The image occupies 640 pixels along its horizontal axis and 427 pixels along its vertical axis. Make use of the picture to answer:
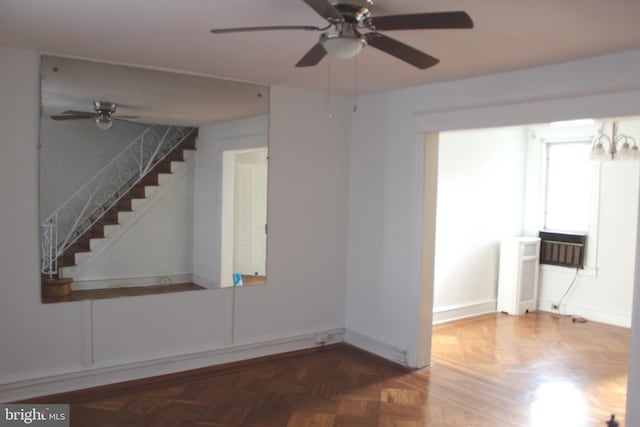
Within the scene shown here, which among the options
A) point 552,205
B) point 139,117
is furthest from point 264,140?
point 552,205

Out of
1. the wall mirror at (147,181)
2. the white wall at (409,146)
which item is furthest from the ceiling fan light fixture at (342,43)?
the wall mirror at (147,181)

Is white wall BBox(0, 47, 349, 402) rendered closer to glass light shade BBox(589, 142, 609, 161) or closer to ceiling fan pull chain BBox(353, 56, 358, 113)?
ceiling fan pull chain BBox(353, 56, 358, 113)

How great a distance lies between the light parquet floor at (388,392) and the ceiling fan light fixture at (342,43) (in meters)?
2.27

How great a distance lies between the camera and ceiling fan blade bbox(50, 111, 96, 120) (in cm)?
350

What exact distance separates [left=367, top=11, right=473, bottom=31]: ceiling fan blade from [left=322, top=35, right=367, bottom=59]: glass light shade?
95 millimetres

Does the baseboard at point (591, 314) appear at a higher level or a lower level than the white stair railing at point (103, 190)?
lower

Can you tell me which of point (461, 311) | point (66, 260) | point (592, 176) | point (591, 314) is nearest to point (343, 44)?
point (66, 260)

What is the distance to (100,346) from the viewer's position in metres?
3.72

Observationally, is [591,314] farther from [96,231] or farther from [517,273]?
[96,231]

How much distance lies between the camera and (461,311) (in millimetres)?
5738

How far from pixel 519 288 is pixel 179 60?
174 inches

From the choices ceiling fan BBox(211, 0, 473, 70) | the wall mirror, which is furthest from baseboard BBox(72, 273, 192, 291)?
ceiling fan BBox(211, 0, 473, 70)

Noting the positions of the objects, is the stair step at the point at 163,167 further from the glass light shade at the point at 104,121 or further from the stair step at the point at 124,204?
the glass light shade at the point at 104,121

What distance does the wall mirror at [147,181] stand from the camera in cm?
354
